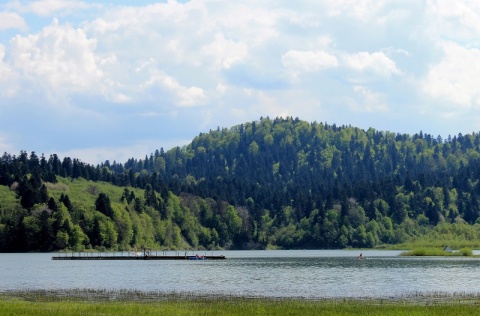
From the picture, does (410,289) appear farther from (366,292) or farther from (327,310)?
(327,310)

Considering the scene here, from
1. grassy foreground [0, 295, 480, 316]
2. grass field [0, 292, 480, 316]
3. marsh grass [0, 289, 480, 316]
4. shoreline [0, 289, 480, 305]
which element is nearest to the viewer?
grassy foreground [0, 295, 480, 316]

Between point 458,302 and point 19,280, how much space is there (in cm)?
7279

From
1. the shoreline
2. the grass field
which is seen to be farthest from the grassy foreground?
the shoreline

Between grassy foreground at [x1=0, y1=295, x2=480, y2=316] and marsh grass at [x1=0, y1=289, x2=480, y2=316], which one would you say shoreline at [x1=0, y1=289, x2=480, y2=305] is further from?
grassy foreground at [x1=0, y1=295, x2=480, y2=316]

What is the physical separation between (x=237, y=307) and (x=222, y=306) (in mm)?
1814

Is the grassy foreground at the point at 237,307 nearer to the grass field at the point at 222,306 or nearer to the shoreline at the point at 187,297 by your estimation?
the grass field at the point at 222,306

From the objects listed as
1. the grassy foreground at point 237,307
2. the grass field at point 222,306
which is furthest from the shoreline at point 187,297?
the grassy foreground at point 237,307

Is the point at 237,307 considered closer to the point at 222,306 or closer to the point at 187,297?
the point at 222,306

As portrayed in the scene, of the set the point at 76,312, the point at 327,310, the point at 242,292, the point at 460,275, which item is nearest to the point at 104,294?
the point at 242,292

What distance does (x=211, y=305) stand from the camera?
78625 mm

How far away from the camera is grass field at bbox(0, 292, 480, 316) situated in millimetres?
71312

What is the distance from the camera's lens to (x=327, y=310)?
74.2 m

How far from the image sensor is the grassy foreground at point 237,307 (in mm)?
71125

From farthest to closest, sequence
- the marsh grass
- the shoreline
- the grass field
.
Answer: the shoreline
the marsh grass
the grass field
